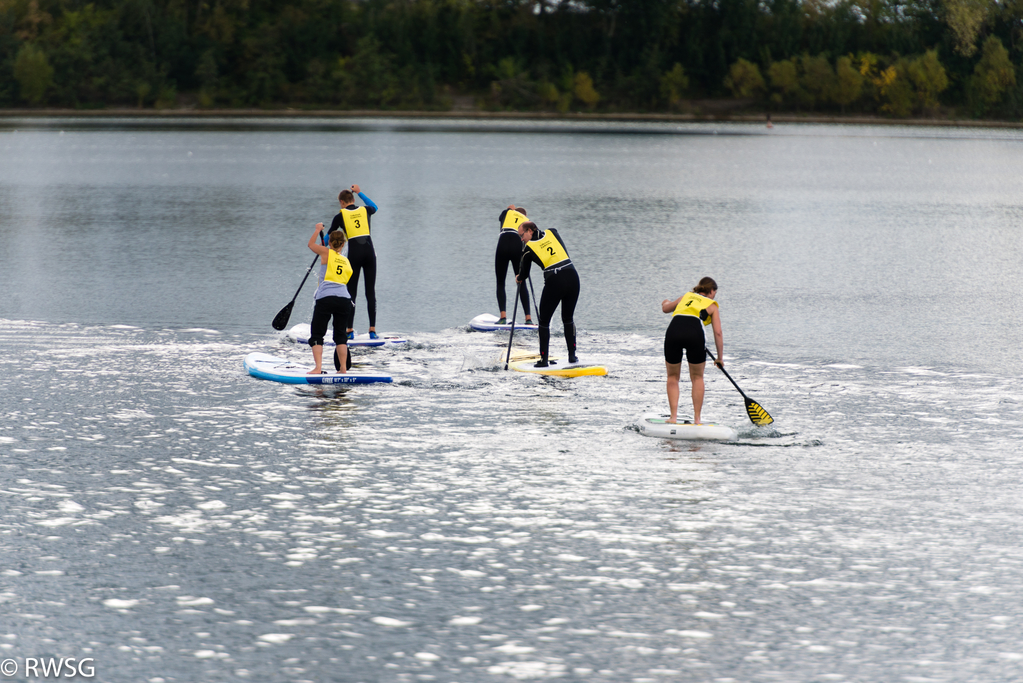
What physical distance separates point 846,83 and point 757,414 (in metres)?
136

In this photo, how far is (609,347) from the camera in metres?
15.5

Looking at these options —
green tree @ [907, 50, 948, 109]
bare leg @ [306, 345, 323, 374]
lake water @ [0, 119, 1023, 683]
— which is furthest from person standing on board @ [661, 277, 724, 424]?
green tree @ [907, 50, 948, 109]

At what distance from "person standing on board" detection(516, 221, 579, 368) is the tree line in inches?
5215

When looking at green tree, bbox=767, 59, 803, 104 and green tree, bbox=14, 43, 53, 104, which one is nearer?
green tree, bbox=14, 43, 53, 104

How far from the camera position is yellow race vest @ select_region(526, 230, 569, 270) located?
1404 cm

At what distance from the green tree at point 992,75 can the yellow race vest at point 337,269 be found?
440ft

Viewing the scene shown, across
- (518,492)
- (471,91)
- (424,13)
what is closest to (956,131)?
(471,91)

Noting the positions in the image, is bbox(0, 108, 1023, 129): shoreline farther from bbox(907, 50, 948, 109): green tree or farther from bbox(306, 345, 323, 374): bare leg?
bbox(306, 345, 323, 374): bare leg

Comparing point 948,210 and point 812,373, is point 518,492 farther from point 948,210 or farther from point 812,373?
point 948,210

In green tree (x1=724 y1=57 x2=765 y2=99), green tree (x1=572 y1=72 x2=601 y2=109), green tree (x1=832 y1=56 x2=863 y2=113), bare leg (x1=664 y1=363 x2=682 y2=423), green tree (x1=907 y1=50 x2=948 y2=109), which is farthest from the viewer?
green tree (x1=572 y1=72 x2=601 y2=109)

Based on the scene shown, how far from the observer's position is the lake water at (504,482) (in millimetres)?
6629

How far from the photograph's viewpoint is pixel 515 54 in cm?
15662

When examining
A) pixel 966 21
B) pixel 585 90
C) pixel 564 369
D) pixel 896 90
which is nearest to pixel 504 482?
pixel 564 369

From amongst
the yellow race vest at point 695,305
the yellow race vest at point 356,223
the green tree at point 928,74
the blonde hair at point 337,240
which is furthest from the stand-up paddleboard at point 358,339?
the green tree at point 928,74
